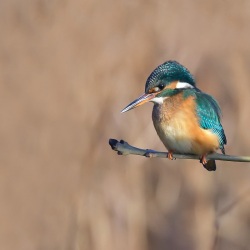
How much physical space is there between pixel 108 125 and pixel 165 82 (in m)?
1.79

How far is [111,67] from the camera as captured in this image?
5055 millimetres

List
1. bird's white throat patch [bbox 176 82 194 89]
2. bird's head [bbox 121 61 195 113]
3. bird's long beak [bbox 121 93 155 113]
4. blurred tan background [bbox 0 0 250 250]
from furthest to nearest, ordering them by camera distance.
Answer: blurred tan background [bbox 0 0 250 250]
bird's white throat patch [bbox 176 82 194 89]
bird's head [bbox 121 61 195 113]
bird's long beak [bbox 121 93 155 113]

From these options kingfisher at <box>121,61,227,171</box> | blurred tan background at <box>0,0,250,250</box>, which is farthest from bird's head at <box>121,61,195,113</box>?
blurred tan background at <box>0,0,250,250</box>

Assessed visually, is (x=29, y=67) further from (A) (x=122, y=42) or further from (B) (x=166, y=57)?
(B) (x=166, y=57)

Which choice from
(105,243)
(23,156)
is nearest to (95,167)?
(105,243)

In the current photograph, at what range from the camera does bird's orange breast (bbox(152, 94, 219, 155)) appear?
2.72 metres

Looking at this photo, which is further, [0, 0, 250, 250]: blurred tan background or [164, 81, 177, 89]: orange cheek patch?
[0, 0, 250, 250]: blurred tan background

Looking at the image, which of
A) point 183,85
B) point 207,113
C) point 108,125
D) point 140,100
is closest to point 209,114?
point 207,113

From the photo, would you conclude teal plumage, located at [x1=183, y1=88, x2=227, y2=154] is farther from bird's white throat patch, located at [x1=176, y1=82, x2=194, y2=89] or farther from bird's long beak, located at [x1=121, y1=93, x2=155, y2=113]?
bird's long beak, located at [x1=121, y1=93, x2=155, y2=113]

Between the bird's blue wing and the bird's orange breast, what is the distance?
0.02 meters

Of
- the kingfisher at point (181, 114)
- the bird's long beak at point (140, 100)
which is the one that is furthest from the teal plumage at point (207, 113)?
the bird's long beak at point (140, 100)

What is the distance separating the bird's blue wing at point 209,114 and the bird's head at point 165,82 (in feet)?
0.23

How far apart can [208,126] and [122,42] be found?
8.36ft

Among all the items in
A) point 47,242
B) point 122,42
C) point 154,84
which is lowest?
point 47,242
